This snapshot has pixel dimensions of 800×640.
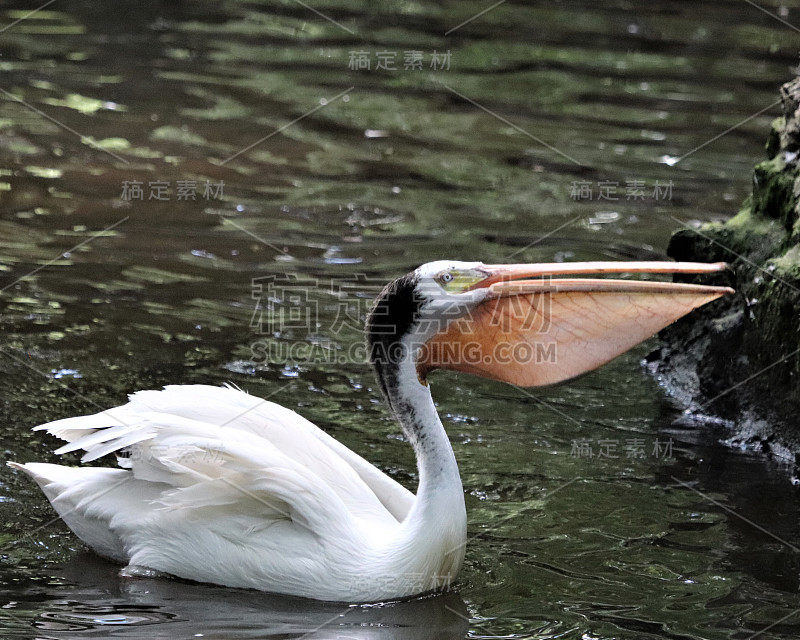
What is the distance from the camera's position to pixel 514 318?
4.92 metres

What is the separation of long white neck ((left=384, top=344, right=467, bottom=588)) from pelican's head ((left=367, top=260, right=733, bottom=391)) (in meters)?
0.08

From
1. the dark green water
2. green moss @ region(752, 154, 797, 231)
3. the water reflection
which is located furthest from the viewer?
green moss @ region(752, 154, 797, 231)

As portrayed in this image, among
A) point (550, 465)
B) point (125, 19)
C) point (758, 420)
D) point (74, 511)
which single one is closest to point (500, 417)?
point (550, 465)

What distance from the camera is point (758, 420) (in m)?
6.86

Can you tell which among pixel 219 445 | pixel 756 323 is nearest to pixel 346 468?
pixel 219 445

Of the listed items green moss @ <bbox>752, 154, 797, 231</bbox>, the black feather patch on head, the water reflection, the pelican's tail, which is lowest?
the water reflection

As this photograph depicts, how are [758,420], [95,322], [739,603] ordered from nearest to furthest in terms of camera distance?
[739,603], [758,420], [95,322]

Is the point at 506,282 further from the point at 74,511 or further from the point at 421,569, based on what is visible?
the point at 74,511

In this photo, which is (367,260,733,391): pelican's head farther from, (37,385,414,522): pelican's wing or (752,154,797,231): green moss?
(752,154,797,231): green moss

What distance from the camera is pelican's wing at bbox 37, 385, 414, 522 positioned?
16.2ft

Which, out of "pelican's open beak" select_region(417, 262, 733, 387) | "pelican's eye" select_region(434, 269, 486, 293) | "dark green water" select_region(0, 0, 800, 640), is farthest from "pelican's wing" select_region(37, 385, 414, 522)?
"pelican's eye" select_region(434, 269, 486, 293)

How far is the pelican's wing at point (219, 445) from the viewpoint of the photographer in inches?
194

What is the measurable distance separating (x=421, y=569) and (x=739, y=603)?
1.34 m

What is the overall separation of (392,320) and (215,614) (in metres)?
1.34
